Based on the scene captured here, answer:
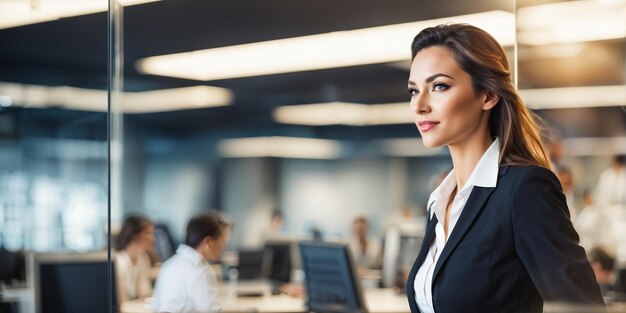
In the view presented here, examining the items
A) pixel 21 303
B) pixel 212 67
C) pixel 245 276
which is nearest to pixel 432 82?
pixel 21 303

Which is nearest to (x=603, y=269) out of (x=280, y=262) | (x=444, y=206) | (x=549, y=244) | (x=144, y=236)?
(x=280, y=262)

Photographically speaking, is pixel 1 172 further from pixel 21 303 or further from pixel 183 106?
pixel 183 106

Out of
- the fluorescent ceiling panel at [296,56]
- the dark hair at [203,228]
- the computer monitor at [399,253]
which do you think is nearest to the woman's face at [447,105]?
the dark hair at [203,228]

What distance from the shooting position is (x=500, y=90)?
6.03ft

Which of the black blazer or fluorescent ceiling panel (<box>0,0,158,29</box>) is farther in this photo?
fluorescent ceiling panel (<box>0,0,158,29</box>)

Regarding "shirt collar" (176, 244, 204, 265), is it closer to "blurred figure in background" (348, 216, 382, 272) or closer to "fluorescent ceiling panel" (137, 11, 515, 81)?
"blurred figure in background" (348, 216, 382, 272)

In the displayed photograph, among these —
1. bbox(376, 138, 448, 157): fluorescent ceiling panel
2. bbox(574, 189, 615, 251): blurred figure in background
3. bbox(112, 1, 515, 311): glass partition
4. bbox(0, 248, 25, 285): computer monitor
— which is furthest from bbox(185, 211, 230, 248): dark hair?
bbox(376, 138, 448, 157): fluorescent ceiling panel

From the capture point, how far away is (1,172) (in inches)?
204

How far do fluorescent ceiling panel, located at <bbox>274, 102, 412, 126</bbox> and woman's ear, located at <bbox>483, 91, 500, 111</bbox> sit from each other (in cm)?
1102

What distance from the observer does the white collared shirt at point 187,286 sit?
4336mm

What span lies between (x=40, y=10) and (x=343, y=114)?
30.0ft

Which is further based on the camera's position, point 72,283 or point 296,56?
point 296,56

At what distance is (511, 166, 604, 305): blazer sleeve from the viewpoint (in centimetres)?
165

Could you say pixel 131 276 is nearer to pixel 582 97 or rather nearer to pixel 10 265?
pixel 10 265
